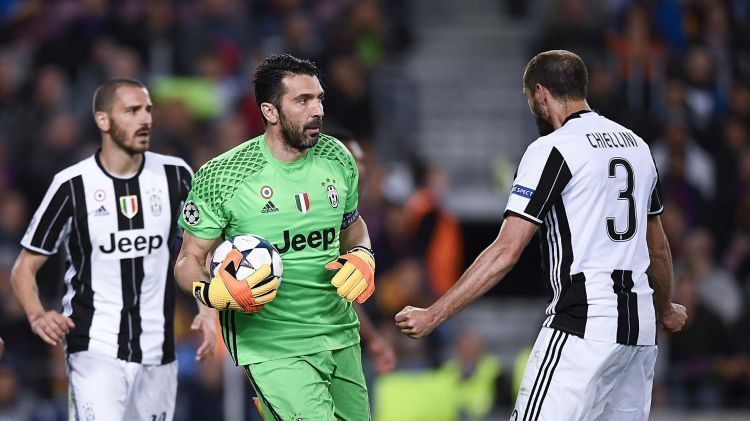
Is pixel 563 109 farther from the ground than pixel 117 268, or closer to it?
farther from the ground

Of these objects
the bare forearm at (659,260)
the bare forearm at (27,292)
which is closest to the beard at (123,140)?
the bare forearm at (27,292)

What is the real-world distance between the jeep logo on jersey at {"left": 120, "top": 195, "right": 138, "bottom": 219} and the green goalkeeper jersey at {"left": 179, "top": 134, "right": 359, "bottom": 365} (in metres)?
1.03

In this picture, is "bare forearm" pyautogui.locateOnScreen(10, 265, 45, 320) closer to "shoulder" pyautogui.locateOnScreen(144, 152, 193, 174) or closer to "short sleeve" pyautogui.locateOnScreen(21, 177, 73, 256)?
"short sleeve" pyautogui.locateOnScreen(21, 177, 73, 256)

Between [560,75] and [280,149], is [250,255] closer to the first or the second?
[280,149]

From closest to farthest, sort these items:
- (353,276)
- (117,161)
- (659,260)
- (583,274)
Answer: (583,274), (353,276), (659,260), (117,161)

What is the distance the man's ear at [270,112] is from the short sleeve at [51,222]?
154cm

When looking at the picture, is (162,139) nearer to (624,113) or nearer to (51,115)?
(51,115)

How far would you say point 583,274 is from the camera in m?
6.34

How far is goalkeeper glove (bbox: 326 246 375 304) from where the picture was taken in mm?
6473

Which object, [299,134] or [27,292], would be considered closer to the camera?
[299,134]

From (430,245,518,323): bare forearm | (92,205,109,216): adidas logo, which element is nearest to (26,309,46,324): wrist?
(92,205,109,216): adidas logo

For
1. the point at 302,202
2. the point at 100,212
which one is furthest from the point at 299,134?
the point at 100,212

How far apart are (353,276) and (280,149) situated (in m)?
0.79

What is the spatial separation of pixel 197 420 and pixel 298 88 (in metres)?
5.30
